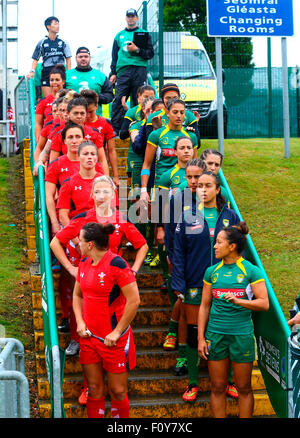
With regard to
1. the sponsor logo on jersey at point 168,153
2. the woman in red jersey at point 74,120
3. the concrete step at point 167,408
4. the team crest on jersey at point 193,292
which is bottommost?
the concrete step at point 167,408

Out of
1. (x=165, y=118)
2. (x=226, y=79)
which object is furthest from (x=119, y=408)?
(x=226, y=79)

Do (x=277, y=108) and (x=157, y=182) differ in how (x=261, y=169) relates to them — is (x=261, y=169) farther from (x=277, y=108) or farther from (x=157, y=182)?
(x=277, y=108)

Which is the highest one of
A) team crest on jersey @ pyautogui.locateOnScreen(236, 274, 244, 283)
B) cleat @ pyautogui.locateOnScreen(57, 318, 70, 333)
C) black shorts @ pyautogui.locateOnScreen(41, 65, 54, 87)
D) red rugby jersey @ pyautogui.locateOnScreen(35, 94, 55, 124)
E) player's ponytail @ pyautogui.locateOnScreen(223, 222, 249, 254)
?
black shorts @ pyautogui.locateOnScreen(41, 65, 54, 87)

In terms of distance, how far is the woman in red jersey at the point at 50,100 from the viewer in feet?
29.9

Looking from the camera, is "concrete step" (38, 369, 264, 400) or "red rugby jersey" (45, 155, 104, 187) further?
"red rugby jersey" (45, 155, 104, 187)

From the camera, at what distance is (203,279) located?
5.99 m

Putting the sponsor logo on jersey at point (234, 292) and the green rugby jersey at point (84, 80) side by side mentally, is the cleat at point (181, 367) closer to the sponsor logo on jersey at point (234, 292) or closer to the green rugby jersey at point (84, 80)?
the sponsor logo on jersey at point (234, 292)

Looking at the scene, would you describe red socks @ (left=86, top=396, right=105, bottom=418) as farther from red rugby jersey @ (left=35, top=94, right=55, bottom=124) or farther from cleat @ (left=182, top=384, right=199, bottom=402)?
red rugby jersey @ (left=35, top=94, right=55, bottom=124)

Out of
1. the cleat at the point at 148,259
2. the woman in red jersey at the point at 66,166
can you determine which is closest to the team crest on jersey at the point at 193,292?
the woman in red jersey at the point at 66,166

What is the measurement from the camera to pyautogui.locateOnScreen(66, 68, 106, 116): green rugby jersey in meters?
9.94

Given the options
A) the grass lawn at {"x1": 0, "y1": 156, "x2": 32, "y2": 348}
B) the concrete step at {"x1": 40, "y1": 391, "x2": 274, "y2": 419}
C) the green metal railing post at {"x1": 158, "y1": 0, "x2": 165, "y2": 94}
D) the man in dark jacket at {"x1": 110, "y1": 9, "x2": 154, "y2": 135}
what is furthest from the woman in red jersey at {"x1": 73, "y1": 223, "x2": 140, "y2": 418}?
the green metal railing post at {"x1": 158, "y1": 0, "x2": 165, "y2": 94}

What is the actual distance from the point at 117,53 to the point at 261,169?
3532 mm

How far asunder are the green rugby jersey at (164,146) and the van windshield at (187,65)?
667cm
